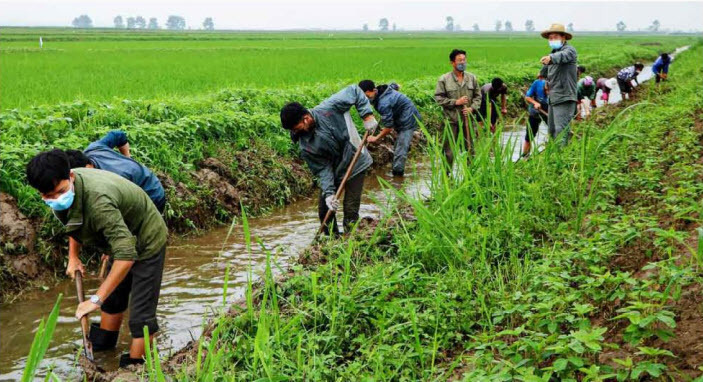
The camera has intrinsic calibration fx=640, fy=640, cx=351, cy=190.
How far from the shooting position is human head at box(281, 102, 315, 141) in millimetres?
5094

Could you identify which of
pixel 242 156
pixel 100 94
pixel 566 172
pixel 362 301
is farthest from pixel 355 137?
pixel 100 94

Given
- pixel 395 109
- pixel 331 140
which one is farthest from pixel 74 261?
pixel 395 109

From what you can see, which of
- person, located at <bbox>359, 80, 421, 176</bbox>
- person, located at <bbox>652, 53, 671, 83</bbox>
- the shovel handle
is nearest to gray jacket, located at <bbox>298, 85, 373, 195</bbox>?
person, located at <bbox>359, 80, 421, 176</bbox>

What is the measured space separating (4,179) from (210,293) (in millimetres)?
2118

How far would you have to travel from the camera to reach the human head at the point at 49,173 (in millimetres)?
3111

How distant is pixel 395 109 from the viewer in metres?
8.38

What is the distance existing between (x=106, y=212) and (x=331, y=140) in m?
2.47

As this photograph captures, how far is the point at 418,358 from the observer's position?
327cm

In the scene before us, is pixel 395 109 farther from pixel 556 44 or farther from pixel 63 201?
pixel 63 201

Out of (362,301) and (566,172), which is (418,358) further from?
(566,172)

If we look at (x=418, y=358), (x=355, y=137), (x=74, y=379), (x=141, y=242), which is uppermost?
(x=355, y=137)

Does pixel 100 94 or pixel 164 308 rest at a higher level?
pixel 100 94

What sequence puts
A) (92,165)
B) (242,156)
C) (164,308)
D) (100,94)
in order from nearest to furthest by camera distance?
(92,165)
(164,308)
(242,156)
(100,94)

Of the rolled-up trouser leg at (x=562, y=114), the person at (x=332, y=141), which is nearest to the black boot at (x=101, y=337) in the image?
the person at (x=332, y=141)
